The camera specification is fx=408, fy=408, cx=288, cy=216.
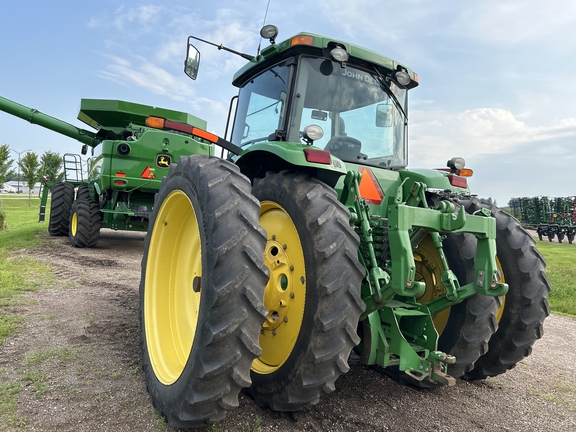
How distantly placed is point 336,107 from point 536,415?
9.05 ft

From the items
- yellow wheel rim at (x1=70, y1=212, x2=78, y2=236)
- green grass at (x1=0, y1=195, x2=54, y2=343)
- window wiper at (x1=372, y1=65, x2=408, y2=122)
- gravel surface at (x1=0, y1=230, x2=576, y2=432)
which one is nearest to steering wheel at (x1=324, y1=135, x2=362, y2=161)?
window wiper at (x1=372, y1=65, x2=408, y2=122)

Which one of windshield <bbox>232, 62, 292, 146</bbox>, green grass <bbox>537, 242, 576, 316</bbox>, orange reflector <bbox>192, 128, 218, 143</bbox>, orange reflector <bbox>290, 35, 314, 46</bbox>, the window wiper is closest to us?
orange reflector <bbox>192, 128, 218, 143</bbox>

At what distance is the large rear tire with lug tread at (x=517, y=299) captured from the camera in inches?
122

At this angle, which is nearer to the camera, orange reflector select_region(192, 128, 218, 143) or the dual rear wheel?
the dual rear wheel

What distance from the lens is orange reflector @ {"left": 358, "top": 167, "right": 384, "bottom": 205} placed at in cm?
313

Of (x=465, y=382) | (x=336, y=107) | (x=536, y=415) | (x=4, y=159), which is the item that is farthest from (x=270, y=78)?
(x=4, y=159)

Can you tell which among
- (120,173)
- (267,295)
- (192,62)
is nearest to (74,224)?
(120,173)

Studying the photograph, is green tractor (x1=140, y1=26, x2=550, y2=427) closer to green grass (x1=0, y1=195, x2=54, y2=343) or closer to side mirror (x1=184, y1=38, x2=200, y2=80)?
side mirror (x1=184, y1=38, x2=200, y2=80)

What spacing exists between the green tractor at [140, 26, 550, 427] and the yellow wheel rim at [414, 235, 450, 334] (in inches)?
0.5

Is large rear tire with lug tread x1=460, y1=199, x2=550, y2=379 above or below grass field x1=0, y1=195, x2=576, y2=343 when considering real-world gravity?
above

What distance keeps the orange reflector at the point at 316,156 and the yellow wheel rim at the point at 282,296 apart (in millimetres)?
406

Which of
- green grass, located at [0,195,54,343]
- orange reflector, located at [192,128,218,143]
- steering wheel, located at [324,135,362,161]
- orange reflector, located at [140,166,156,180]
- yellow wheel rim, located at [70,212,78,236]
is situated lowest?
green grass, located at [0,195,54,343]

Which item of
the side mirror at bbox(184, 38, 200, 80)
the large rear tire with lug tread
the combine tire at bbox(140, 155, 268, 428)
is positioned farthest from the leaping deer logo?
the large rear tire with lug tread

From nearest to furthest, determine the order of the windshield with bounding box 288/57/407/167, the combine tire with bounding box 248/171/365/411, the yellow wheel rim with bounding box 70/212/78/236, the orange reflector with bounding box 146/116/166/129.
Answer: the combine tire with bounding box 248/171/365/411
the orange reflector with bounding box 146/116/166/129
the windshield with bounding box 288/57/407/167
the yellow wheel rim with bounding box 70/212/78/236
